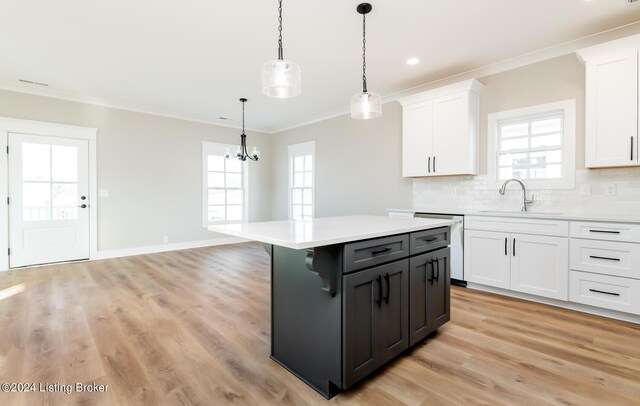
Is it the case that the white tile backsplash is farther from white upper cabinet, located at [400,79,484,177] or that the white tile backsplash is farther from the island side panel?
the island side panel

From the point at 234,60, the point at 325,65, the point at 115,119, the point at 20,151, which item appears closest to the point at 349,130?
the point at 325,65

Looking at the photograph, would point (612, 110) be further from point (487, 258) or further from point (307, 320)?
point (307, 320)

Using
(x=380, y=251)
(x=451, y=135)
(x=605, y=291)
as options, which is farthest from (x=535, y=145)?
(x=380, y=251)

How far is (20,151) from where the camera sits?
14.3 ft

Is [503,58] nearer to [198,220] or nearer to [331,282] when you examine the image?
[331,282]

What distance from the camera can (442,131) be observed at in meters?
3.83

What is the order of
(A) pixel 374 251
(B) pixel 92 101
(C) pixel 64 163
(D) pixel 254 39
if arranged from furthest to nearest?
(B) pixel 92 101 < (C) pixel 64 163 < (D) pixel 254 39 < (A) pixel 374 251

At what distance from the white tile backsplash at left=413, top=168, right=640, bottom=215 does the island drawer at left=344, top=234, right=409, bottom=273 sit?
2354 millimetres

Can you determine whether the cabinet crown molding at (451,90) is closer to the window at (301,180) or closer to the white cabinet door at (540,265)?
the white cabinet door at (540,265)

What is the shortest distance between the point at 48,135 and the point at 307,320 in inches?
205

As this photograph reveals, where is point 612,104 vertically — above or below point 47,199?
above

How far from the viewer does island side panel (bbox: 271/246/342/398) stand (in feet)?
5.26

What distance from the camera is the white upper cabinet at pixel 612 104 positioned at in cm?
264

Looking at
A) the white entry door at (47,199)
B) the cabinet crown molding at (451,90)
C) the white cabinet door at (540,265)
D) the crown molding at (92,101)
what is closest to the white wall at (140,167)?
the crown molding at (92,101)
